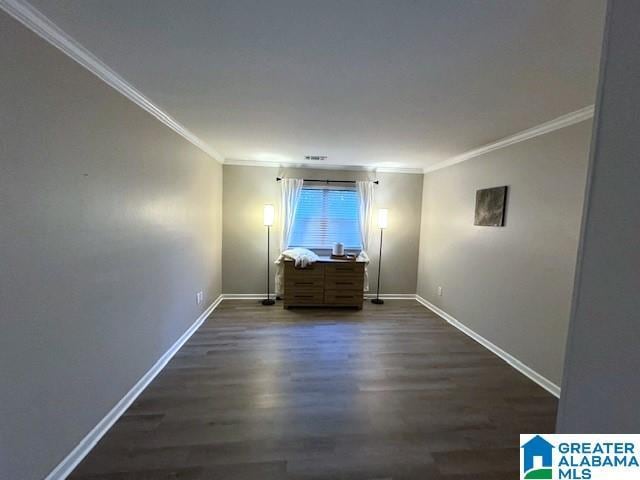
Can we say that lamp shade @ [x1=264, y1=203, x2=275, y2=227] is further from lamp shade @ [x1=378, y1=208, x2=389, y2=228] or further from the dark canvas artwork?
the dark canvas artwork

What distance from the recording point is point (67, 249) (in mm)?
1458

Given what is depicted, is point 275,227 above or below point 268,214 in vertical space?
below

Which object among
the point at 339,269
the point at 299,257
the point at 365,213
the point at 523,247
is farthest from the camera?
the point at 365,213

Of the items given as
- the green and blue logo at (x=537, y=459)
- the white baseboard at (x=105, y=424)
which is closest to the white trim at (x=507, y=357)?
the green and blue logo at (x=537, y=459)

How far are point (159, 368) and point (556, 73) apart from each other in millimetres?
3496

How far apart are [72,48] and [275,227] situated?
3.25m

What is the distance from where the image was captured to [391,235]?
4.74 metres

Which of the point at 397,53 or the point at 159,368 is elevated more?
the point at 397,53

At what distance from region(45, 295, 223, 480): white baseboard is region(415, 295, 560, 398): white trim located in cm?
322

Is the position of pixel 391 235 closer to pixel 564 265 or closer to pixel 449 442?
pixel 564 265

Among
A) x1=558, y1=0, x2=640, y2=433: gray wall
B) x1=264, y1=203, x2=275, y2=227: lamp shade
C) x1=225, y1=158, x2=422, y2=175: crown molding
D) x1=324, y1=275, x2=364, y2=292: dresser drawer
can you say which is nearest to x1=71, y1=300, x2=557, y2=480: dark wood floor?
x1=324, y1=275, x2=364, y2=292: dresser drawer

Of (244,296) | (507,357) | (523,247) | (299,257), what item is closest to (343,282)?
(299,257)

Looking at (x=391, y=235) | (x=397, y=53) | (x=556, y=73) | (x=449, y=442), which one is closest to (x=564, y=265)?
(x=556, y=73)

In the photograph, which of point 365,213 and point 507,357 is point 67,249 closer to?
point 507,357
